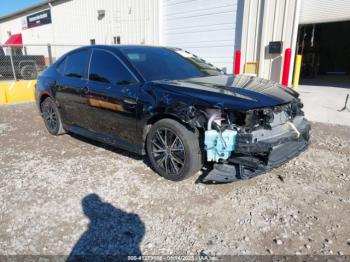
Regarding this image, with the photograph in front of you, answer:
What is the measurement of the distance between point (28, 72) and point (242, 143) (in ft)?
46.1

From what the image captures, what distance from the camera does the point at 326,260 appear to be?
7.47 ft

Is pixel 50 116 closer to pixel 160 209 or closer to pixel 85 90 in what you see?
pixel 85 90

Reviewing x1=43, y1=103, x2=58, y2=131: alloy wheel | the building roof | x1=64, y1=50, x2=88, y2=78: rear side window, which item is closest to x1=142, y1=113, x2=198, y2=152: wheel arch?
x1=64, y1=50, x2=88, y2=78: rear side window

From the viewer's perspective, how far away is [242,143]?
2922 millimetres

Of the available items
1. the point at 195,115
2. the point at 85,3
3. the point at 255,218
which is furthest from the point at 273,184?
the point at 85,3

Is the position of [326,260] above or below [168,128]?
below

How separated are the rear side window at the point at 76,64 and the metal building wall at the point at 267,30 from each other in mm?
6543

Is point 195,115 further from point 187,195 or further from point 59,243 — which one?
point 59,243

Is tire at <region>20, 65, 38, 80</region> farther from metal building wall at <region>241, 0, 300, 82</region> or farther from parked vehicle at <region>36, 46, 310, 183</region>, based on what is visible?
parked vehicle at <region>36, 46, 310, 183</region>

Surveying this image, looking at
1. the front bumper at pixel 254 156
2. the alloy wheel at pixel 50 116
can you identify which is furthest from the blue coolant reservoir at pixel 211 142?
the alloy wheel at pixel 50 116

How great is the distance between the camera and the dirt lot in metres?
2.48

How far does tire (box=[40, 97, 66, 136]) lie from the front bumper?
3218 mm

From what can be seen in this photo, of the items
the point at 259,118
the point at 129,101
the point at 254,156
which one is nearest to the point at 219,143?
the point at 254,156

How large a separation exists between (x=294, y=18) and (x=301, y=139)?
6396 mm
